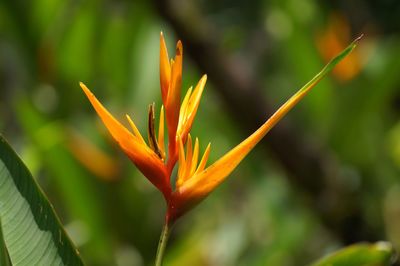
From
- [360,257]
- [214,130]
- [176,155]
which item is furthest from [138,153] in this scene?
[214,130]

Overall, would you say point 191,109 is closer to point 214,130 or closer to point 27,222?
point 27,222

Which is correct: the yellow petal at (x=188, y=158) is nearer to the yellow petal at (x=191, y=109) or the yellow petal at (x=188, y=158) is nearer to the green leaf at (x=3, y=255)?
the yellow petal at (x=191, y=109)

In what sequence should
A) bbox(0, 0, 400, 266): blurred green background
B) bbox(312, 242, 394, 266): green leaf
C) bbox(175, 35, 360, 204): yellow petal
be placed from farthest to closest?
bbox(0, 0, 400, 266): blurred green background → bbox(312, 242, 394, 266): green leaf → bbox(175, 35, 360, 204): yellow petal

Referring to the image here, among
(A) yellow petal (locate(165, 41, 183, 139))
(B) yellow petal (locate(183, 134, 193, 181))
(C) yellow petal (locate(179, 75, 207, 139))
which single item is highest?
(A) yellow petal (locate(165, 41, 183, 139))

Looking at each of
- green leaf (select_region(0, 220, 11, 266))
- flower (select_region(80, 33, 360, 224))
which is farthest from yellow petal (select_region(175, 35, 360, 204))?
green leaf (select_region(0, 220, 11, 266))

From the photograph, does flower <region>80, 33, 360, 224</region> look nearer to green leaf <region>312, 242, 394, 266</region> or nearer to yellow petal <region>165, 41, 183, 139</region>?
yellow petal <region>165, 41, 183, 139</region>

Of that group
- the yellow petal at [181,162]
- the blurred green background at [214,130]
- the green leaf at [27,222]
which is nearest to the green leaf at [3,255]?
the green leaf at [27,222]
